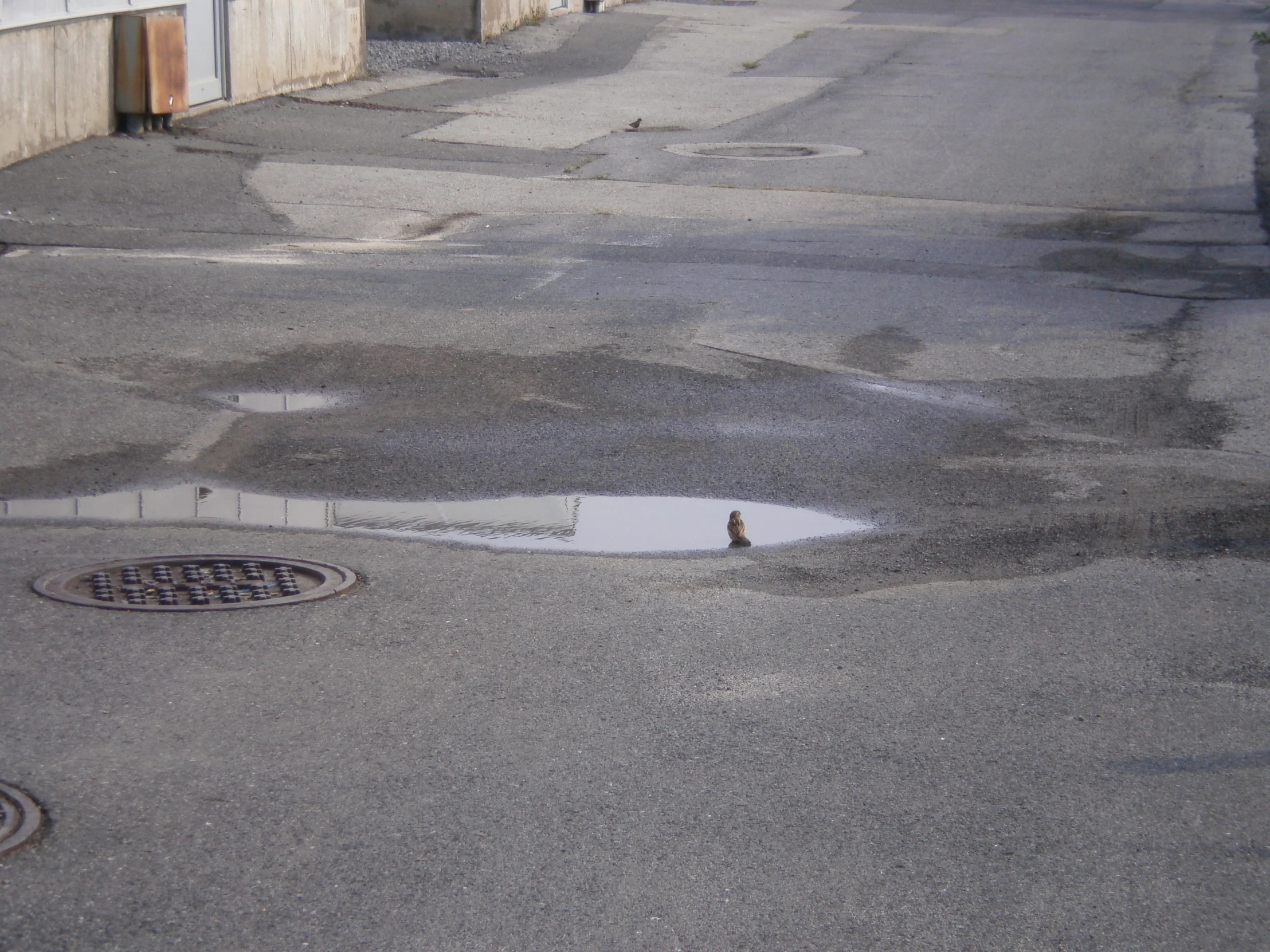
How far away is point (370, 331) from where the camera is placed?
10055 mm

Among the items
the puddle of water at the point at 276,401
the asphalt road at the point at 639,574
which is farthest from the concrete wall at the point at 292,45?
the puddle of water at the point at 276,401

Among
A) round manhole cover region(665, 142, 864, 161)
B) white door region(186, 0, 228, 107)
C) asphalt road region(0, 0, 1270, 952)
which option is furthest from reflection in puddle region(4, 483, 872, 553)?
white door region(186, 0, 228, 107)

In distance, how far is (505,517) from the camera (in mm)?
6930

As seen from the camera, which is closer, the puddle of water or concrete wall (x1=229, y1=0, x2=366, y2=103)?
the puddle of water

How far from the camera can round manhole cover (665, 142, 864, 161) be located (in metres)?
18.6

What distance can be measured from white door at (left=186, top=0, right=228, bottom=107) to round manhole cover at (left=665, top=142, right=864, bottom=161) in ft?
18.5

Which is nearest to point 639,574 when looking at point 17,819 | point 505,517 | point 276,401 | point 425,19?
point 505,517

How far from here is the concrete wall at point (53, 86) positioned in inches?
556

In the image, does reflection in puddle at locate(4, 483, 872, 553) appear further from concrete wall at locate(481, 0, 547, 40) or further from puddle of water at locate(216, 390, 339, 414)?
concrete wall at locate(481, 0, 547, 40)

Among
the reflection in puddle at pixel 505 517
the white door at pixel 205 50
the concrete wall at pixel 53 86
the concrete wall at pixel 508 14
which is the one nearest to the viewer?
the reflection in puddle at pixel 505 517

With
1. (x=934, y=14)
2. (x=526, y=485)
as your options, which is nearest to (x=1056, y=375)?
(x=526, y=485)

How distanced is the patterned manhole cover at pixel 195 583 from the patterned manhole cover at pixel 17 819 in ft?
4.66

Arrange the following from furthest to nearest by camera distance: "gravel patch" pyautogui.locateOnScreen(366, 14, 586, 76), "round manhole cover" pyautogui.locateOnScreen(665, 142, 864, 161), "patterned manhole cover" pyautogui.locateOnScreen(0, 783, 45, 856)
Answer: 1. "gravel patch" pyautogui.locateOnScreen(366, 14, 586, 76)
2. "round manhole cover" pyautogui.locateOnScreen(665, 142, 864, 161)
3. "patterned manhole cover" pyautogui.locateOnScreen(0, 783, 45, 856)

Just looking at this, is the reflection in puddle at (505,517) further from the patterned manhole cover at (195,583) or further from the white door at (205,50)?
the white door at (205,50)
